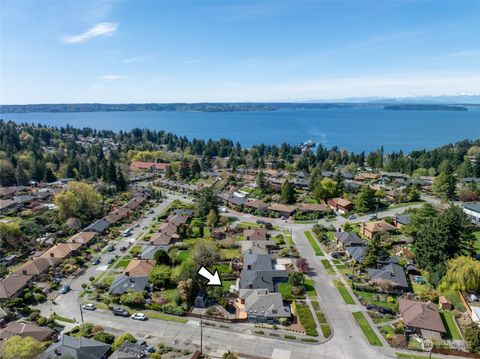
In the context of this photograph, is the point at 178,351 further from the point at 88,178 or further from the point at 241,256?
the point at 88,178

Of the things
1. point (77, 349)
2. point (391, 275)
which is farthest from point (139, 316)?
point (391, 275)

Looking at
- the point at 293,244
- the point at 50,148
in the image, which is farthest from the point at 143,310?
the point at 50,148

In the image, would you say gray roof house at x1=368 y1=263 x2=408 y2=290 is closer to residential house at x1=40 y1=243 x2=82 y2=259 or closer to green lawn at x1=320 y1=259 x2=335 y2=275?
green lawn at x1=320 y1=259 x2=335 y2=275

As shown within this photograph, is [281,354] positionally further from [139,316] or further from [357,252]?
[357,252]

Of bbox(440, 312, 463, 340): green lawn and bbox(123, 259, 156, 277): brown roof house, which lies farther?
bbox(123, 259, 156, 277): brown roof house

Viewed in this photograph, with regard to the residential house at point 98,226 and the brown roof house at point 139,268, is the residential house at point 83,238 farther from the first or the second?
the brown roof house at point 139,268

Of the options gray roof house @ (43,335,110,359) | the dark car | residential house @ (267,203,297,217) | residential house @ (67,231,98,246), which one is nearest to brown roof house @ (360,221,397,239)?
residential house @ (267,203,297,217)

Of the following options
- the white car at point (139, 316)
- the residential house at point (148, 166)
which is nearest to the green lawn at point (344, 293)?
the white car at point (139, 316)
